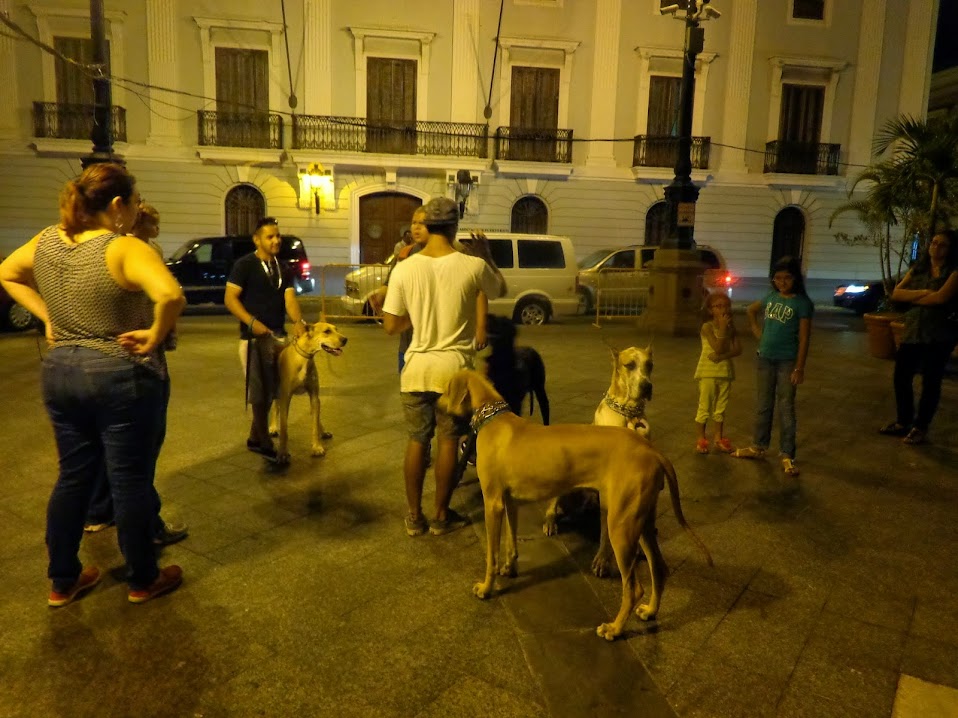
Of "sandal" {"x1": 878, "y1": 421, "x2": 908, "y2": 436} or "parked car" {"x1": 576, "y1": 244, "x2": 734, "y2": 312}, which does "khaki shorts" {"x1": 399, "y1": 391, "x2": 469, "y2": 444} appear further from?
"parked car" {"x1": 576, "y1": 244, "x2": 734, "y2": 312}

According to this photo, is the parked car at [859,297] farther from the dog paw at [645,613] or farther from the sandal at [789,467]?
the dog paw at [645,613]

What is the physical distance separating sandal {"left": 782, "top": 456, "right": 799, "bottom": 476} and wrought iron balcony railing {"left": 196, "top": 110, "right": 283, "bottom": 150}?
712 inches

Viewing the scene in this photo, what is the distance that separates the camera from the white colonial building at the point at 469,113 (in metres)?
19.8

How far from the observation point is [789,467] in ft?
17.5

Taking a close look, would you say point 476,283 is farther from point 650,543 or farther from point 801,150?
point 801,150

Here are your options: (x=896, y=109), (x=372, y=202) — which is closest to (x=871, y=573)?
(x=372, y=202)

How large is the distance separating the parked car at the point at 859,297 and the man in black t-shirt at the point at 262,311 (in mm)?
16739

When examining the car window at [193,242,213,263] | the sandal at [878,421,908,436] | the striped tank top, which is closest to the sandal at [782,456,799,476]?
the sandal at [878,421,908,436]

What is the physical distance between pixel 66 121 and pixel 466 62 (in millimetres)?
10857

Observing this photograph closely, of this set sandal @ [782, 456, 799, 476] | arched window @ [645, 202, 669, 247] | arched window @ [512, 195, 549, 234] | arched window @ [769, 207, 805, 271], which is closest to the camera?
sandal @ [782, 456, 799, 476]

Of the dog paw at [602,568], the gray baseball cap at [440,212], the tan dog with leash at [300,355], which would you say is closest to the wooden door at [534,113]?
the tan dog with leash at [300,355]

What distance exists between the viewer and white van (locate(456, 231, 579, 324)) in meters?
14.4

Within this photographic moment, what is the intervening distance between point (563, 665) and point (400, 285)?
78.9 inches

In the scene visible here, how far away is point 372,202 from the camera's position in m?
21.4
